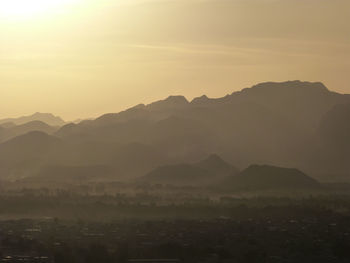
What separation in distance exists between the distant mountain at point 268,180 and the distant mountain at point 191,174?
12255 millimetres

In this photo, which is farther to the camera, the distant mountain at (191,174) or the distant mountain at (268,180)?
the distant mountain at (191,174)

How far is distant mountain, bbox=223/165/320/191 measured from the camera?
510ft

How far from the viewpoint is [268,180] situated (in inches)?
6235

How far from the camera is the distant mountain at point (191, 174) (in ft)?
584

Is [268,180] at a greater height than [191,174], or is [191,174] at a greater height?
[191,174]

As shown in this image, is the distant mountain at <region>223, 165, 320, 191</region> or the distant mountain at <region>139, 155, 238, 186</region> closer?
the distant mountain at <region>223, 165, 320, 191</region>

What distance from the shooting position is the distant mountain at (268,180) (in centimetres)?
15538

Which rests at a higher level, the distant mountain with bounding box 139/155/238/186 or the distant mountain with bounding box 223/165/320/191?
the distant mountain with bounding box 139/155/238/186

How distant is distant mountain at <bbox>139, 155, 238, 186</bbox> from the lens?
178 metres

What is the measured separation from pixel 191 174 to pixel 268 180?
95.5 feet

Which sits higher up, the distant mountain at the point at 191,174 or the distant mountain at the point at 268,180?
the distant mountain at the point at 191,174

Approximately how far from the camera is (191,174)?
18388 cm

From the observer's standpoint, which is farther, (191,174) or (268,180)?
(191,174)

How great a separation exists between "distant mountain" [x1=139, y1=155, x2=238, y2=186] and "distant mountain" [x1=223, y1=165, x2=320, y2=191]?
40.2 feet
